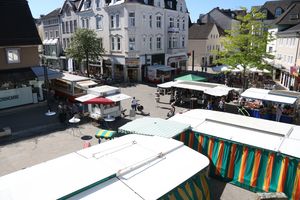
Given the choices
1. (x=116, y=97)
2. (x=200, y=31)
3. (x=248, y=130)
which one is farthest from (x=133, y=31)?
(x=248, y=130)

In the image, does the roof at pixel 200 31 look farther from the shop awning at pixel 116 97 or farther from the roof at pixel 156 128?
the roof at pixel 156 128

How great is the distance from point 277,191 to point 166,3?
3589 cm

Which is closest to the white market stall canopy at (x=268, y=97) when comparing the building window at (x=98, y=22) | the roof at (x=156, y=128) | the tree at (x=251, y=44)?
the tree at (x=251, y=44)

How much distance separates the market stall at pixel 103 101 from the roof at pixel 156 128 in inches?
236

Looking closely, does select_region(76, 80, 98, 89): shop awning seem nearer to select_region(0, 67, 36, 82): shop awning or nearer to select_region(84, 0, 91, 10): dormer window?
select_region(0, 67, 36, 82): shop awning

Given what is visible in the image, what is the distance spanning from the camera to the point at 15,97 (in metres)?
24.0

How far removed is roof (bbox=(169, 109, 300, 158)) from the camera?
1065 cm

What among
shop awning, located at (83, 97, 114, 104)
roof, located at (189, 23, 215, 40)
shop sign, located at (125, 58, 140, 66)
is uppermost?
roof, located at (189, 23, 215, 40)

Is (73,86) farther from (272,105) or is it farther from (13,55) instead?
(272,105)

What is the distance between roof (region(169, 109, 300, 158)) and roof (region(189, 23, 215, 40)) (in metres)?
43.7

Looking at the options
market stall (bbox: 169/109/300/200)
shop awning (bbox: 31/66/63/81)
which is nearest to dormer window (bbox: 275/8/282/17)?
shop awning (bbox: 31/66/63/81)

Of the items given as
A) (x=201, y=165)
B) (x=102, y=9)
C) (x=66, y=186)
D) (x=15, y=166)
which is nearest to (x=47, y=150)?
(x=15, y=166)

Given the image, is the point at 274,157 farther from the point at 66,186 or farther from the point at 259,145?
the point at 66,186

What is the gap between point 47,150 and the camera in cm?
1513
